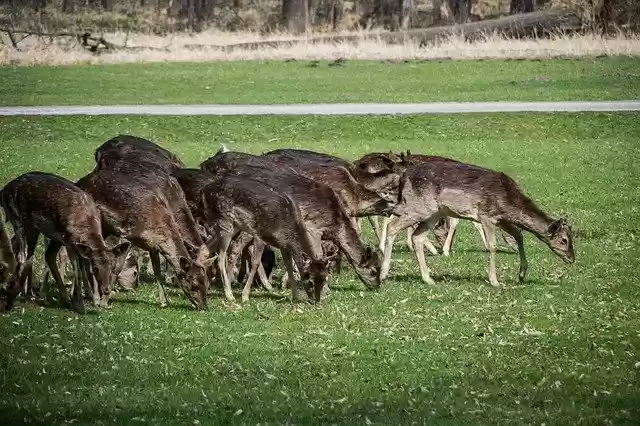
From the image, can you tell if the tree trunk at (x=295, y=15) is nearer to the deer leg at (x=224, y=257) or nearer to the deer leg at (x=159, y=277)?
the deer leg at (x=224, y=257)

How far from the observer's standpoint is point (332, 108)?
36031mm

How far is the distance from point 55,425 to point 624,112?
1011 inches

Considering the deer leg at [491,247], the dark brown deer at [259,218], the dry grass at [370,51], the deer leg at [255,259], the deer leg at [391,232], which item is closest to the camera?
the dark brown deer at [259,218]

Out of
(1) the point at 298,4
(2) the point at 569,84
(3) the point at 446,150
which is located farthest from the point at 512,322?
(1) the point at 298,4

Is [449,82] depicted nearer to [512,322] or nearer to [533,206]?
[533,206]

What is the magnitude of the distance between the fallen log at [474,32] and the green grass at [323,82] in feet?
19.9

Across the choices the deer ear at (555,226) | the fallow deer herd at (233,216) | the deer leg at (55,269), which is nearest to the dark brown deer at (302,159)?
the fallow deer herd at (233,216)

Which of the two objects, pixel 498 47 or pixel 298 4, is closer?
pixel 498 47

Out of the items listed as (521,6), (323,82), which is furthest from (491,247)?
(521,6)

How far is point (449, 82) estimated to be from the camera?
4056cm

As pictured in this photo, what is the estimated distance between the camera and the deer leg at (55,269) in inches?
610

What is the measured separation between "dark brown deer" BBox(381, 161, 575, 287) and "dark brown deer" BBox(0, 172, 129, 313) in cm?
377

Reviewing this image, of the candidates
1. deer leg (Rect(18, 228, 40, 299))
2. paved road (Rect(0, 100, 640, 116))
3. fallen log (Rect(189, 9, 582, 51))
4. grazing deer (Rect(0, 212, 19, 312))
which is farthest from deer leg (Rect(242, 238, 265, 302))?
fallen log (Rect(189, 9, 582, 51))

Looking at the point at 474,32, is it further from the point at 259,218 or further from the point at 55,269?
the point at 55,269
